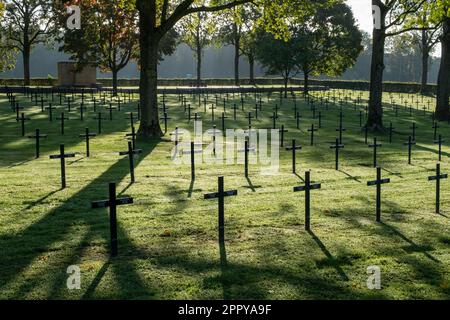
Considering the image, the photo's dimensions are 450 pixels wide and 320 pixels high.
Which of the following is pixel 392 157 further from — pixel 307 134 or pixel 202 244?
pixel 202 244

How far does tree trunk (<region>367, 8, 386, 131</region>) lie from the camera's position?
28.0 metres

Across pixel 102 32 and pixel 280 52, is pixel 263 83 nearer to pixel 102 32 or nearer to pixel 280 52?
pixel 280 52

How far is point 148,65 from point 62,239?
14434mm

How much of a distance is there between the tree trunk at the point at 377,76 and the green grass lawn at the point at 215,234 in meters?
10.1

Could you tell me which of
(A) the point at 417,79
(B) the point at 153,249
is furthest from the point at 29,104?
(A) the point at 417,79

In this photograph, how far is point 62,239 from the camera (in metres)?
9.52

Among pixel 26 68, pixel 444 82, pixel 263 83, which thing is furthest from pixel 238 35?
pixel 444 82

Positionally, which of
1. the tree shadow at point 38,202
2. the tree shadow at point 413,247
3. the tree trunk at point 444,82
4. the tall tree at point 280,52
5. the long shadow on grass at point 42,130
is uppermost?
the tall tree at point 280,52

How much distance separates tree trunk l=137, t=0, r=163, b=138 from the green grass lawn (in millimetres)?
4984

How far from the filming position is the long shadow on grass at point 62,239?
7777mm

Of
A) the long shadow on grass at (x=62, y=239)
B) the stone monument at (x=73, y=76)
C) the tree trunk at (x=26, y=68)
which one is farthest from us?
the tree trunk at (x=26, y=68)

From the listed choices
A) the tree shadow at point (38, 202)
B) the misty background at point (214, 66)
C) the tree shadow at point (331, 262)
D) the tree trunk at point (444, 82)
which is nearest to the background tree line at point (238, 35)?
the tree trunk at point (444, 82)

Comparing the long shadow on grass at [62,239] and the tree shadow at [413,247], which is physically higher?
the long shadow on grass at [62,239]

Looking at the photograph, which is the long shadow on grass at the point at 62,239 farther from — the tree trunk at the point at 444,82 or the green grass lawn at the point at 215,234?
the tree trunk at the point at 444,82
